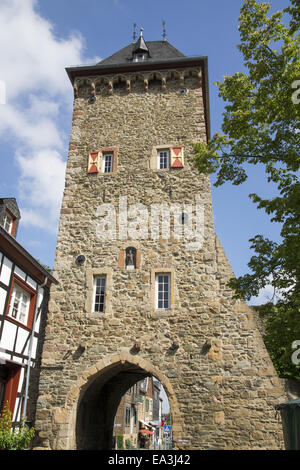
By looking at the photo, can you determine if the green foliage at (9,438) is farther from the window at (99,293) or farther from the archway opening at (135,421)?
the archway opening at (135,421)

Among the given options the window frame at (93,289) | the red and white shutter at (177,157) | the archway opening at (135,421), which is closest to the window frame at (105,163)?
the red and white shutter at (177,157)

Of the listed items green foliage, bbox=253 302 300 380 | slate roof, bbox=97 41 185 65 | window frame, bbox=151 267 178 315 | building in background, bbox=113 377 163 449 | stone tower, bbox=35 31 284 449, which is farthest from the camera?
building in background, bbox=113 377 163 449

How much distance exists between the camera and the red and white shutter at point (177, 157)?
13945mm

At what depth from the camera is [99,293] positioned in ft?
41.6

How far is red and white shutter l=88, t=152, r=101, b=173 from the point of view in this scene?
14.3 m

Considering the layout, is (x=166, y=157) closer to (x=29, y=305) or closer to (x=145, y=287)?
(x=145, y=287)

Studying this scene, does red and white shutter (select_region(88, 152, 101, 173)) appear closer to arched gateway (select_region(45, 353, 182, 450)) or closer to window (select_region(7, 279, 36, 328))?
window (select_region(7, 279, 36, 328))

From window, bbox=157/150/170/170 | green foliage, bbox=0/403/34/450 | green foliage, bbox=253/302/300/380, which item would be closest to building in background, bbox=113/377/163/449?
green foliage, bbox=0/403/34/450

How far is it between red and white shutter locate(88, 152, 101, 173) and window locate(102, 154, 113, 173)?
23cm

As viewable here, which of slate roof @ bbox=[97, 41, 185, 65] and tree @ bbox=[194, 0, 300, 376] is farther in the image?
slate roof @ bbox=[97, 41, 185, 65]

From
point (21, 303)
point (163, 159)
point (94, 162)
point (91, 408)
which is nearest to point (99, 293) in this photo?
point (21, 303)
